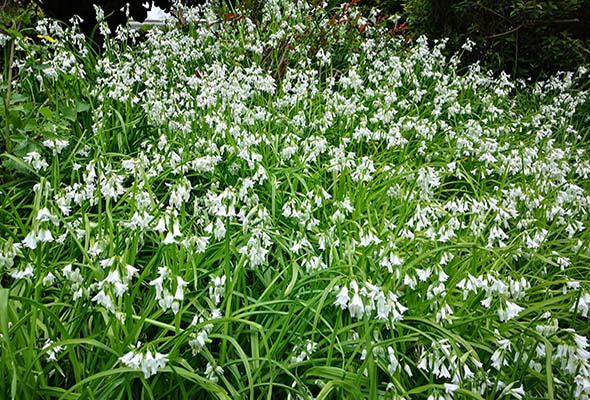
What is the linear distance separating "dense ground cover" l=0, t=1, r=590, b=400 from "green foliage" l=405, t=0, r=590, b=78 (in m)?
2.86

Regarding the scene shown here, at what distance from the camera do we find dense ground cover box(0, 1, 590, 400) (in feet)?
6.14

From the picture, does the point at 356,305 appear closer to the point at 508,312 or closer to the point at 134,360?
the point at 508,312

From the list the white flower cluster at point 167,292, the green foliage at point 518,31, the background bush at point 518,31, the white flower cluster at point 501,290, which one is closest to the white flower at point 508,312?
the white flower cluster at point 501,290

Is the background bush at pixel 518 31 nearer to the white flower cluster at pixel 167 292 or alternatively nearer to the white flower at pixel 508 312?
the white flower at pixel 508 312

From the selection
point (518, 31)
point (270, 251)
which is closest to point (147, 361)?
point (270, 251)

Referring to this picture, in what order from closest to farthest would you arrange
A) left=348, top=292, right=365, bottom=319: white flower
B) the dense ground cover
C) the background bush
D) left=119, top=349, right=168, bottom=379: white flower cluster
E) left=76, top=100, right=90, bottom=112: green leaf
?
left=119, top=349, right=168, bottom=379: white flower cluster
left=348, top=292, right=365, bottom=319: white flower
the dense ground cover
left=76, top=100, right=90, bottom=112: green leaf
the background bush

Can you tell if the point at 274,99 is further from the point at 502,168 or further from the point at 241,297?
the point at 241,297

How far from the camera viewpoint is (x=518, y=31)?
23.3 feet

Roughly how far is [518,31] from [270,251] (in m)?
6.28

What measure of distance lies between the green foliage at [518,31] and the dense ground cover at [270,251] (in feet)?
9.38

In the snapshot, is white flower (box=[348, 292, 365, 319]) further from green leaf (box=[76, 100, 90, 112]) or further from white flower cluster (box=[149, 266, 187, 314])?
green leaf (box=[76, 100, 90, 112])

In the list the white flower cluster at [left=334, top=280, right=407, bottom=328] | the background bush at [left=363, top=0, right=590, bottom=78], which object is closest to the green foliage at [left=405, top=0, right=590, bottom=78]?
the background bush at [left=363, top=0, right=590, bottom=78]

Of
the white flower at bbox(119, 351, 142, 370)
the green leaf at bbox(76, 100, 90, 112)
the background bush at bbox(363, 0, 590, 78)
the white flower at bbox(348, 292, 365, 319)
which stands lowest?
the background bush at bbox(363, 0, 590, 78)

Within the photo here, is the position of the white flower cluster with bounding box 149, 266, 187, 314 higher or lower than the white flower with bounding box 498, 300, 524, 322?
higher
